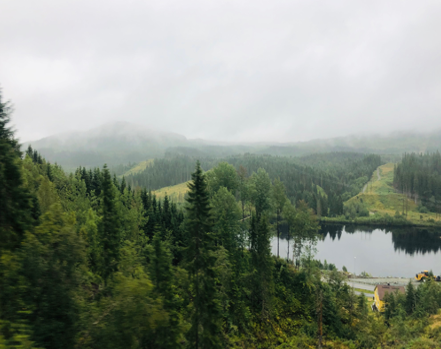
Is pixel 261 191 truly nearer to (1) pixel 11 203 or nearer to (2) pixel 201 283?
(2) pixel 201 283

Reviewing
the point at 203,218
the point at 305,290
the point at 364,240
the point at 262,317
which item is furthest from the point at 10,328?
the point at 364,240

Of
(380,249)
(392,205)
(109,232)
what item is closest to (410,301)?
(109,232)

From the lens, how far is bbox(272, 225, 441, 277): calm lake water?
3711 inches

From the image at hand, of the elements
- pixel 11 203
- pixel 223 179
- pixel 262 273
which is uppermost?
pixel 11 203

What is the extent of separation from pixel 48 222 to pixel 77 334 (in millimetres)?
5468

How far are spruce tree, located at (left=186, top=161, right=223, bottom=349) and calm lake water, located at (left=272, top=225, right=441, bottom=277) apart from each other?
66056 mm

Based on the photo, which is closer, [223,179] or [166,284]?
A: [166,284]

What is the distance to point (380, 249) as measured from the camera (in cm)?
11356

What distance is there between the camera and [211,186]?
58.0 metres

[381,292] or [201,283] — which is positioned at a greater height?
Answer: [201,283]

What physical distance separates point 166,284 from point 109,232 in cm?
975

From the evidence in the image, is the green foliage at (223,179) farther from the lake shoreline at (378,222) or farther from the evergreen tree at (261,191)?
the lake shoreline at (378,222)

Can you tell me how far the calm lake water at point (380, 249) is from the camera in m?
94.2

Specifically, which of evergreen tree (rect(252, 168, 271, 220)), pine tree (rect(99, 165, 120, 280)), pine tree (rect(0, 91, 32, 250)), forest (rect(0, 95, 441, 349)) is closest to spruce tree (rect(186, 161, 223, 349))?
forest (rect(0, 95, 441, 349))
